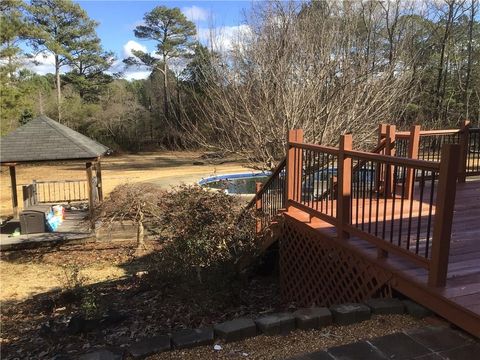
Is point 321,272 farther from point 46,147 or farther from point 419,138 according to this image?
point 46,147

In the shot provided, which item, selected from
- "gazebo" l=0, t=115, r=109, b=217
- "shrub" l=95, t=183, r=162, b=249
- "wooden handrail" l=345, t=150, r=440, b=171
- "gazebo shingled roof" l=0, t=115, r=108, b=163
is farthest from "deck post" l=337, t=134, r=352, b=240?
"gazebo shingled roof" l=0, t=115, r=108, b=163

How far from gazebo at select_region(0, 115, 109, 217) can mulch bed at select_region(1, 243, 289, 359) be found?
4253 mm

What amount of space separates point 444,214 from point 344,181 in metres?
1.24

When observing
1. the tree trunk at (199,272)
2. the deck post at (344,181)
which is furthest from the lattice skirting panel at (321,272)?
the tree trunk at (199,272)

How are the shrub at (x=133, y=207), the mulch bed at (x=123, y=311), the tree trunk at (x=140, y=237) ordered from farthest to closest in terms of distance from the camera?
the tree trunk at (x=140, y=237)
the shrub at (x=133, y=207)
the mulch bed at (x=123, y=311)

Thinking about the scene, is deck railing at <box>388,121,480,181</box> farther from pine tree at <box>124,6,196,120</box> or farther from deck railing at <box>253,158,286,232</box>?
pine tree at <box>124,6,196,120</box>

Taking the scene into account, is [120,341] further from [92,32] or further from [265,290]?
[92,32]

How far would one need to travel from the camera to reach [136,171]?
24641 millimetres

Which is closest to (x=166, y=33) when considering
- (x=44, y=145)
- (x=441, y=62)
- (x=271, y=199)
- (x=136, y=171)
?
(x=136, y=171)

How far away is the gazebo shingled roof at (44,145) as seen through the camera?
10.3 meters

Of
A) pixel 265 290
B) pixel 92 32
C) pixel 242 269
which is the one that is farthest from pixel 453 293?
pixel 92 32

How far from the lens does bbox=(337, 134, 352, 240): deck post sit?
3977mm

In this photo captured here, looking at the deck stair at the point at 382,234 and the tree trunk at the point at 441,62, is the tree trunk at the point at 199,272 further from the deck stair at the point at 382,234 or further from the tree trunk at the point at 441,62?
the tree trunk at the point at 441,62

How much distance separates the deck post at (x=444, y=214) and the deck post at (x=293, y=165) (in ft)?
7.39
